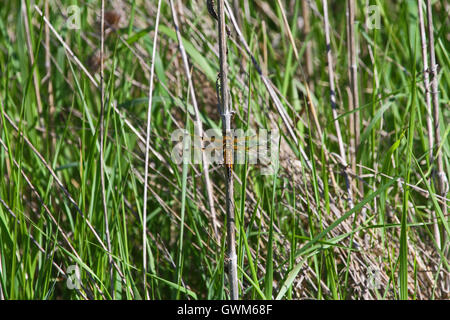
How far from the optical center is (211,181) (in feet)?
4.16

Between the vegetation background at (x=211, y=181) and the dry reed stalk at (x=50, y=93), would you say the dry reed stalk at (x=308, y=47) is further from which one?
the dry reed stalk at (x=50, y=93)

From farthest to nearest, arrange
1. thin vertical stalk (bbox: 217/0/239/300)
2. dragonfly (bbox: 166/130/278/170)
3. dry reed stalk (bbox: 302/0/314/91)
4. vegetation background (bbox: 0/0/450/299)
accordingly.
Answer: dry reed stalk (bbox: 302/0/314/91) < dragonfly (bbox: 166/130/278/170) < vegetation background (bbox: 0/0/450/299) < thin vertical stalk (bbox: 217/0/239/300)

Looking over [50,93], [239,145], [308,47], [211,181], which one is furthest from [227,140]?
[308,47]

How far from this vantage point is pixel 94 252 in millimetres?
1195

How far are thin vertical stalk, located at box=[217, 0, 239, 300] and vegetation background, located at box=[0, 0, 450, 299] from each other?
33mm

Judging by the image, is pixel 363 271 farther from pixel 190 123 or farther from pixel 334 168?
pixel 190 123

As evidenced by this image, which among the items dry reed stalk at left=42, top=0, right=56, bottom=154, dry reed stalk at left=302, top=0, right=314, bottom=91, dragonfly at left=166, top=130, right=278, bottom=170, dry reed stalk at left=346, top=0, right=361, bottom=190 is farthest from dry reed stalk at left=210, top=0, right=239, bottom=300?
dry reed stalk at left=302, top=0, right=314, bottom=91

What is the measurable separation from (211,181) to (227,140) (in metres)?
0.46

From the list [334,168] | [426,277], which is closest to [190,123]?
[334,168]

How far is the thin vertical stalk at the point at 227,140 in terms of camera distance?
0.76m

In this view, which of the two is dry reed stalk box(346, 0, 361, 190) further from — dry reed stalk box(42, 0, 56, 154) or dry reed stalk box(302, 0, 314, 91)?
dry reed stalk box(42, 0, 56, 154)

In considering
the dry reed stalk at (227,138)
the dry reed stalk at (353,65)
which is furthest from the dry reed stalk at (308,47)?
the dry reed stalk at (227,138)

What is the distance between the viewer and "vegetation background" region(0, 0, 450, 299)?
3.32 ft
